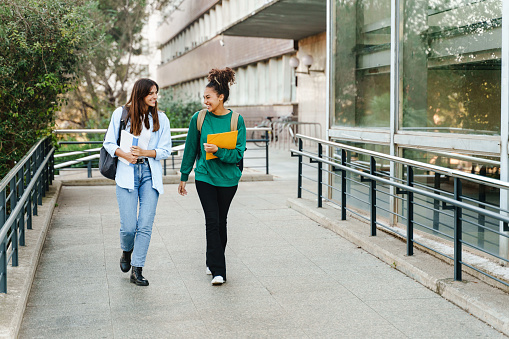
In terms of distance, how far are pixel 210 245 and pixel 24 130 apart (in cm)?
587

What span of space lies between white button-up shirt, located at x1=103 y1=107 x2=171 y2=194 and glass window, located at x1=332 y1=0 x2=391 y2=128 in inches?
131

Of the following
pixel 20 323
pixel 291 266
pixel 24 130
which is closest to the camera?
pixel 20 323

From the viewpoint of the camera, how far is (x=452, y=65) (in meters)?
6.88

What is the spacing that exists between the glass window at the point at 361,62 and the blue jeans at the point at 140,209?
3539mm

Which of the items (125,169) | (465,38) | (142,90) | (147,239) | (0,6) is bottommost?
(147,239)

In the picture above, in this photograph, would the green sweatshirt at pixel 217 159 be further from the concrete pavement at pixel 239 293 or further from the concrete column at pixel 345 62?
the concrete column at pixel 345 62

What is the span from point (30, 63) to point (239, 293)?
6.49 metres

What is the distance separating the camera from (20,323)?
4645mm

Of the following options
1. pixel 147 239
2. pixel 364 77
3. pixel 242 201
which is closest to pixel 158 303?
pixel 147 239

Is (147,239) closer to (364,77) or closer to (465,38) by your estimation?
(465,38)

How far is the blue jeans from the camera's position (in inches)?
222

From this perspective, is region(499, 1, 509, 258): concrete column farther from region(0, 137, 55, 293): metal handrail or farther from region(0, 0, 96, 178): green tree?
region(0, 0, 96, 178): green tree

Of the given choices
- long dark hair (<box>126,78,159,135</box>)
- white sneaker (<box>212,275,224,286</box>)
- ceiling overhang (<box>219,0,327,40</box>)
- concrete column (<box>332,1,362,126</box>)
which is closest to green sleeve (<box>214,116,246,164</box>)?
long dark hair (<box>126,78,159,135</box>)

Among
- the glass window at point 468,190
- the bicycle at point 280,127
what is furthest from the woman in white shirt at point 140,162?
the bicycle at point 280,127
